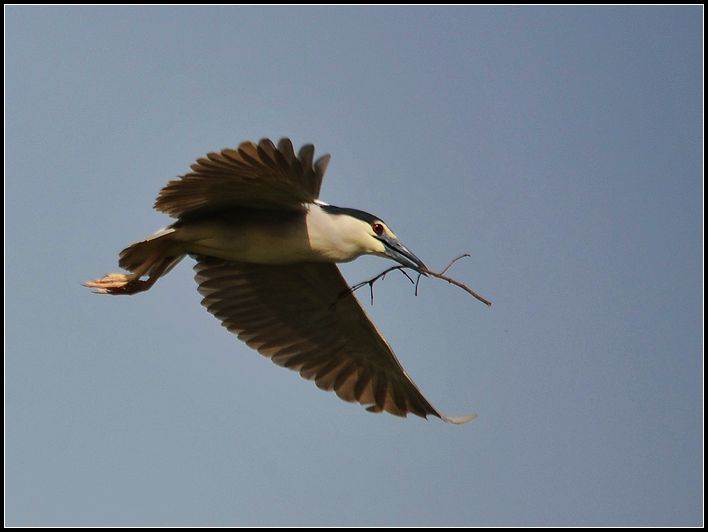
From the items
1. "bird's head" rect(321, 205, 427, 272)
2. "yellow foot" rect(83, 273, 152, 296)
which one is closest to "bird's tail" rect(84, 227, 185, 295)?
"yellow foot" rect(83, 273, 152, 296)

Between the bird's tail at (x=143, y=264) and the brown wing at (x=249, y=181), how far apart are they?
284 millimetres

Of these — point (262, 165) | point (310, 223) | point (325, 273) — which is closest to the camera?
point (262, 165)

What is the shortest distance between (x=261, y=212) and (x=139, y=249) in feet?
3.22

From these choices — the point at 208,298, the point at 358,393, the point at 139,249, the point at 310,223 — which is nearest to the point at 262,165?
the point at 310,223

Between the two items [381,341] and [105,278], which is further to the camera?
[381,341]

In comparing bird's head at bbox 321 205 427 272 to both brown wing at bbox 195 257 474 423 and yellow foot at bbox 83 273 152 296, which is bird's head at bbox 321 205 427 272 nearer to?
brown wing at bbox 195 257 474 423

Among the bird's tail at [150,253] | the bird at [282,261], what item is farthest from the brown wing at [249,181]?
the bird's tail at [150,253]

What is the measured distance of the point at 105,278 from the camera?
355 inches

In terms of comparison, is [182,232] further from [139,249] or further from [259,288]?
[259,288]

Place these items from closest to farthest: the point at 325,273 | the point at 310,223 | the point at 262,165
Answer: the point at 262,165, the point at 310,223, the point at 325,273

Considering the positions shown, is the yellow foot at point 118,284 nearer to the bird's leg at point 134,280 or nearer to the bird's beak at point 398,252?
the bird's leg at point 134,280

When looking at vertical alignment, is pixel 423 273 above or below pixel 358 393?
above

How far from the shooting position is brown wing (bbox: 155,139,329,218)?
7832 mm

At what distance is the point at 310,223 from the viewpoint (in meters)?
8.52
